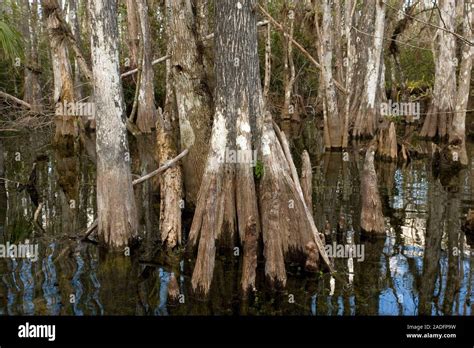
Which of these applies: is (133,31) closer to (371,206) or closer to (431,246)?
(371,206)

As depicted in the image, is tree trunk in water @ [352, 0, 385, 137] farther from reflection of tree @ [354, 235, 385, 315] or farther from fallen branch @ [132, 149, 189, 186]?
fallen branch @ [132, 149, 189, 186]

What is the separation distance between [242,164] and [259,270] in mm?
1331

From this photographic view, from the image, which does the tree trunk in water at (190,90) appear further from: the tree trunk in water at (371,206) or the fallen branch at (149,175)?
the tree trunk in water at (371,206)

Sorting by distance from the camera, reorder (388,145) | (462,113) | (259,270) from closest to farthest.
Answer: (259,270) < (462,113) < (388,145)

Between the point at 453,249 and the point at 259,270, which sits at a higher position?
the point at 453,249

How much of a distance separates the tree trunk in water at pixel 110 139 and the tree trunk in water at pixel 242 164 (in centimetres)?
98

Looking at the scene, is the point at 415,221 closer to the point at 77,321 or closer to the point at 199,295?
the point at 199,295

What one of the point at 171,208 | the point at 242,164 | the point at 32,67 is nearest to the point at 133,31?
the point at 32,67

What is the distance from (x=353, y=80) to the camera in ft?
58.3

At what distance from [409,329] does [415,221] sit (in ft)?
12.2

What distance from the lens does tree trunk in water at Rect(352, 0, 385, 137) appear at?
16.0 meters

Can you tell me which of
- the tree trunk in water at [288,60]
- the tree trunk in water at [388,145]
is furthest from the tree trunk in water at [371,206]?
the tree trunk in water at [288,60]

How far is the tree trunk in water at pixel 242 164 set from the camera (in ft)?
19.8

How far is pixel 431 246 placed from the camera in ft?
22.3
